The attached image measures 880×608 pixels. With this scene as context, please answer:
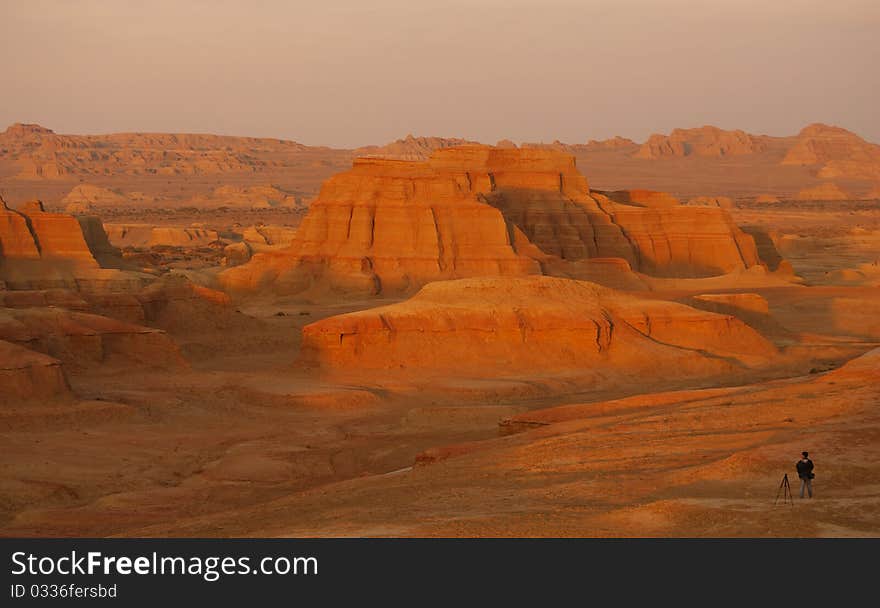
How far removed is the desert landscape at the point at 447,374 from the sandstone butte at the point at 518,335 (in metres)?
0.08

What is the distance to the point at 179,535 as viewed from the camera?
17.7m

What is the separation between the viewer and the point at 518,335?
1614 inches

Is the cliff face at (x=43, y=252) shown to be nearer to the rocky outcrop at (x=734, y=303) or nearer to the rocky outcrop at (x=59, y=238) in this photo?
the rocky outcrop at (x=59, y=238)

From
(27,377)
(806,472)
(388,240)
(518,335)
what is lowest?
(806,472)

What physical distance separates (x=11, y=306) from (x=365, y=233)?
24008 mm

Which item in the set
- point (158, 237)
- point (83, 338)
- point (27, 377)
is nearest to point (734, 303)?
point (83, 338)

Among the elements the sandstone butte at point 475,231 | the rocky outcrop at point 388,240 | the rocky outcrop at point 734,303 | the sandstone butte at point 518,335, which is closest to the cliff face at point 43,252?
the rocky outcrop at point 388,240

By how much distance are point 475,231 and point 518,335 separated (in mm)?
22129

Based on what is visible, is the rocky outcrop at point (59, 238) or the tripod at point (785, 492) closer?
the tripod at point (785, 492)

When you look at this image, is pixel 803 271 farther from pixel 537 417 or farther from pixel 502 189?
pixel 537 417

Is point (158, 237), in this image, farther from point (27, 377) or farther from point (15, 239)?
point (27, 377)

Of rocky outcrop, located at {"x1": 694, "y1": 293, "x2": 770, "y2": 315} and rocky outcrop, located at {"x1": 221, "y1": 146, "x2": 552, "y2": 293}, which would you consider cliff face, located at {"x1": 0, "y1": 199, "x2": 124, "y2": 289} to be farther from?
rocky outcrop, located at {"x1": 694, "y1": 293, "x2": 770, "y2": 315}

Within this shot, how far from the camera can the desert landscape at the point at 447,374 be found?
19125 millimetres

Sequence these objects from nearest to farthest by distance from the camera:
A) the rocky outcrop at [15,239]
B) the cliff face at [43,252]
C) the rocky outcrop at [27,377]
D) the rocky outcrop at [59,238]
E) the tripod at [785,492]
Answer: the tripod at [785,492] → the rocky outcrop at [27,377] → the cliff face at [43,252] → the rocky outcrop at [15,239] → the rocky outcrop at [59,238]
